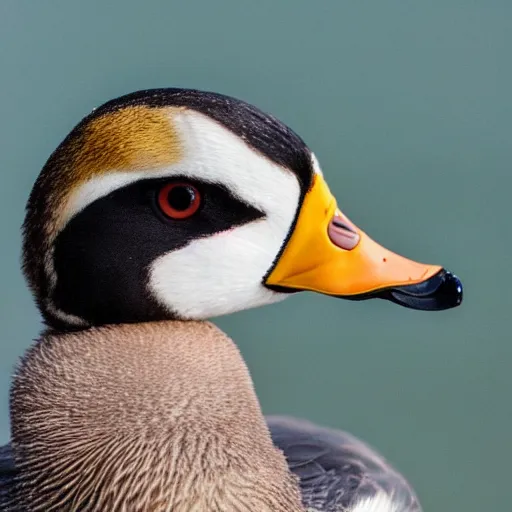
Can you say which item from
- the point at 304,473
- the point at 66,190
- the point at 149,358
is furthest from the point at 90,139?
the point at 304,473

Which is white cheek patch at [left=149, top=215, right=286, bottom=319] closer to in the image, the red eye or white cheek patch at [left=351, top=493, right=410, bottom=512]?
the red eye

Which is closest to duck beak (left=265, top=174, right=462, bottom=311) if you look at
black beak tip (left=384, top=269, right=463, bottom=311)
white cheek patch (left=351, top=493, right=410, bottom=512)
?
black beak tip (left=384, top=269, right=463, bottom=311)

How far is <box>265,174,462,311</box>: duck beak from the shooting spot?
72 centimetres

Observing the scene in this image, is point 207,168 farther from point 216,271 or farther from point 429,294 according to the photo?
point 429,294

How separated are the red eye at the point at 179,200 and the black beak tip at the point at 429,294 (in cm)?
16

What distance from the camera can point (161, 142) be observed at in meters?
0.68

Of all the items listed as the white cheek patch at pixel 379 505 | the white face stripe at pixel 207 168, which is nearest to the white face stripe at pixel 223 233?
the white face stripe at pixel 207 168

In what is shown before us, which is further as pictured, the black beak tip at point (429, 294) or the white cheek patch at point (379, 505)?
the white cheek patch at point (379, 505)

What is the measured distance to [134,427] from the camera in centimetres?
70

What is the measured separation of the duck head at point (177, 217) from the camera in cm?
68

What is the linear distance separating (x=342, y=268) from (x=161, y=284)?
0.13m

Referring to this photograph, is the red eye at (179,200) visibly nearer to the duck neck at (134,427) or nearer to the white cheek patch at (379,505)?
the duck neck at (134,427)

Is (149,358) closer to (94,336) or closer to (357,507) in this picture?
(94,336)

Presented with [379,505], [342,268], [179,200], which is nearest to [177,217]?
[179,200]
